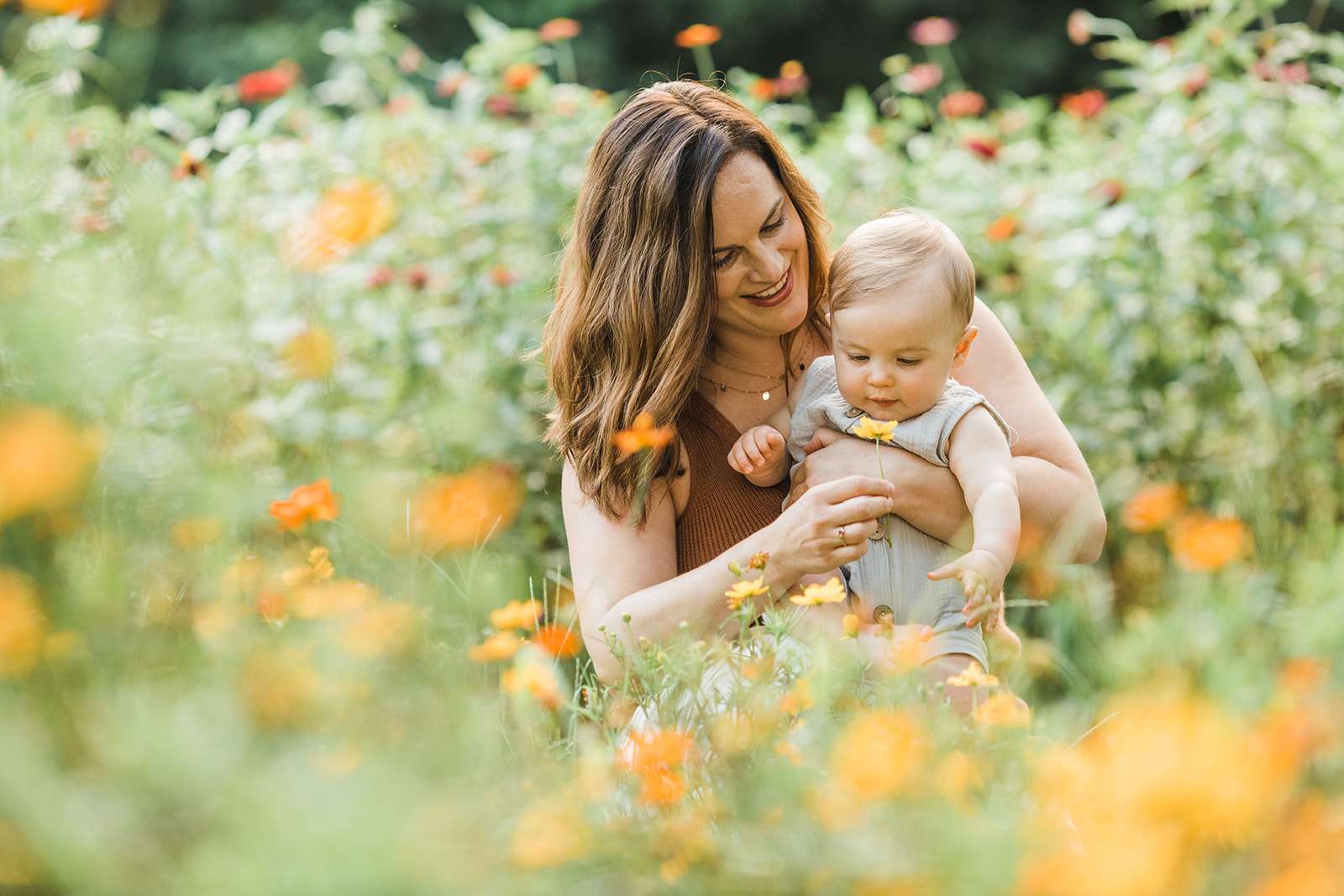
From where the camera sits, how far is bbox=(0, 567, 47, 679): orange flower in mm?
736

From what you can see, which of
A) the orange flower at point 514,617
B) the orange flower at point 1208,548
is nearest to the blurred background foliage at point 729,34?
the orange flower at point 514,617

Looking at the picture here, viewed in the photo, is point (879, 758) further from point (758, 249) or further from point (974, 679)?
point (758, 249)

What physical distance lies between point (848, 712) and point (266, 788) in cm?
56

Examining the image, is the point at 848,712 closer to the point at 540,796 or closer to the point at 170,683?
the point at 540,796

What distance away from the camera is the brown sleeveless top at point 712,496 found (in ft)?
6.09

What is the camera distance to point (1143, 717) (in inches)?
30.2

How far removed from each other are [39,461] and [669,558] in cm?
119

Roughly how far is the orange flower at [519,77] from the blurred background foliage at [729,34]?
455 cm

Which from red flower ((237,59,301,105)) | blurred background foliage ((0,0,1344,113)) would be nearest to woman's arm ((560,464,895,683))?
red flower ((237,59,301,105))

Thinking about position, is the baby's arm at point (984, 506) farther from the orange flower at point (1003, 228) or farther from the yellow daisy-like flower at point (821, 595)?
the orange flower at point (1003, 228)

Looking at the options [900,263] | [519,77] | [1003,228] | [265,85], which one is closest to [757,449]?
[900,263]

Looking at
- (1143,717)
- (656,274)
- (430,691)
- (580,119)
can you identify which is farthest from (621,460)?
(580,119)

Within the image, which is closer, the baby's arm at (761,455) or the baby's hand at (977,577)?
the baby's hand at (977,577)

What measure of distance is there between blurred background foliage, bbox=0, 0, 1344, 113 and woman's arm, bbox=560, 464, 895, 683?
20.1ft
